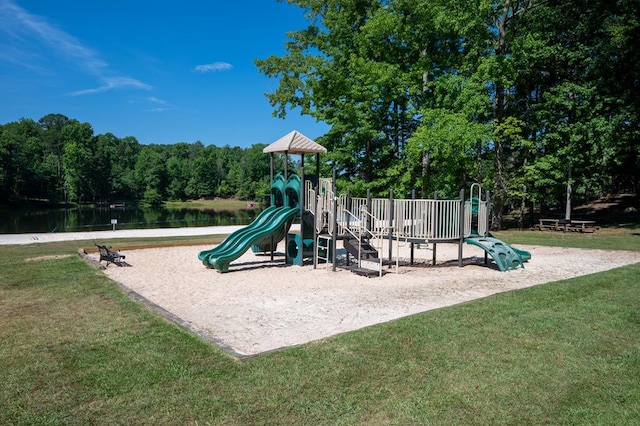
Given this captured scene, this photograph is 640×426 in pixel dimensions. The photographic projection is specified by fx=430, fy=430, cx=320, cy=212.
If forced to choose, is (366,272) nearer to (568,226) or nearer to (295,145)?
(295,145)

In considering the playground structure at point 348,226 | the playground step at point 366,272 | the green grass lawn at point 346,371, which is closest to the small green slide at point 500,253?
the playground structure at point 348,226

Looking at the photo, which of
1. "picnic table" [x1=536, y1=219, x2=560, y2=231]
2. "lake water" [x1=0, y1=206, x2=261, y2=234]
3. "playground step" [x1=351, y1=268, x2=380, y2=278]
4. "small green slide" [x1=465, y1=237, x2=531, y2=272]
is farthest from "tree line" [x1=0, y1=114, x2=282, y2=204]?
"small green slide" [x1=465, y1=237, x2=531, y2=272]

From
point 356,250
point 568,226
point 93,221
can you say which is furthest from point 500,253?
point 93,221

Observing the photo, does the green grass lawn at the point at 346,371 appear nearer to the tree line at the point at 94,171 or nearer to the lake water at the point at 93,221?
the lake water at the point at 93,221

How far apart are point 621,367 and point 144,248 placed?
15.6 metres

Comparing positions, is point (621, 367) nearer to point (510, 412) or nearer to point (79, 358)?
point (510, 412)

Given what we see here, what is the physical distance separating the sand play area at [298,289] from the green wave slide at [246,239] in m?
0.35

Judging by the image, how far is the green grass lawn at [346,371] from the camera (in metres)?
3.88

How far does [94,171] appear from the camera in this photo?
268 ft

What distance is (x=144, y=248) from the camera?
16.6m

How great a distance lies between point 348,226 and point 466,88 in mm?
13597

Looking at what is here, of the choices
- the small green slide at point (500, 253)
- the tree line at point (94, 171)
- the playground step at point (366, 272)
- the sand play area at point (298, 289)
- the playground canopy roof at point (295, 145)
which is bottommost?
the sand play area at point (298, 289)

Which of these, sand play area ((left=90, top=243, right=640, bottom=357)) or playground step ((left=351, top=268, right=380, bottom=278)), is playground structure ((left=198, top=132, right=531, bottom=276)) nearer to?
playground step ((left=351, top=268, right=380, bottom=278))

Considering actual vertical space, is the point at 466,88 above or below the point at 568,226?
above
